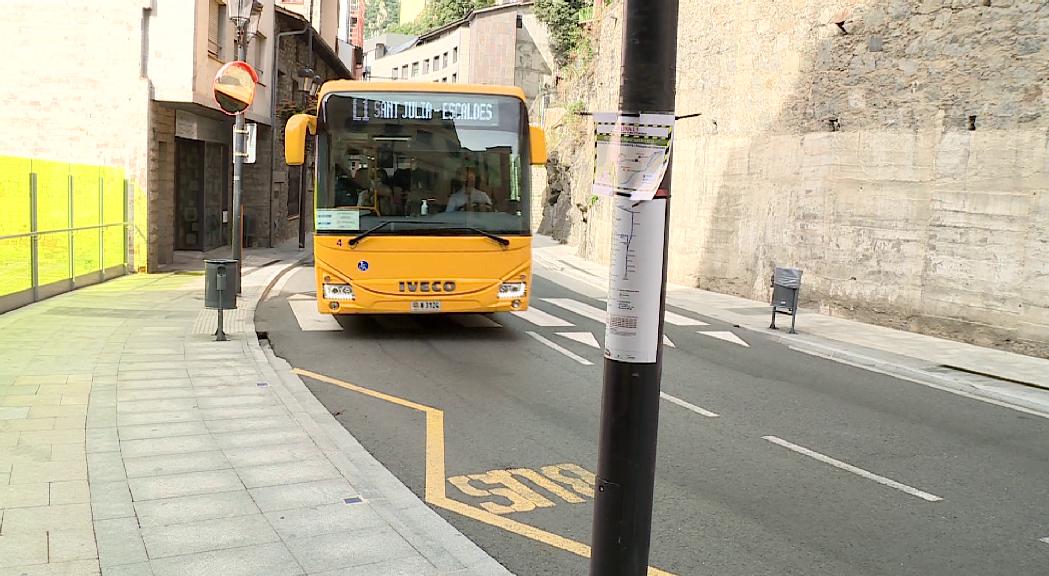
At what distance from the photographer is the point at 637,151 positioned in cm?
343

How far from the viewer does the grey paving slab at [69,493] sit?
5473 mm

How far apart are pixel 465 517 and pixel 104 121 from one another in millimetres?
16860

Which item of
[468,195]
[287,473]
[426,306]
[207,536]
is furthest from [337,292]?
[207,536]

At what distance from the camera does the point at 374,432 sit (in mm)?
7746

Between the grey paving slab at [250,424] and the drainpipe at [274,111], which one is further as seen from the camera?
the drainpipe at [274,111]

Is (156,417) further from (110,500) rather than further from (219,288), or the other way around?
(219,288)

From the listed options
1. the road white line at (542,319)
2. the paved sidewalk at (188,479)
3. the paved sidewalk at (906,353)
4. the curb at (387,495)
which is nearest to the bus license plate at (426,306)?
the paved sidewalk at (188,479)

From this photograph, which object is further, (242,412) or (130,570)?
(242,412)

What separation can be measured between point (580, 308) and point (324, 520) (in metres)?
11.5

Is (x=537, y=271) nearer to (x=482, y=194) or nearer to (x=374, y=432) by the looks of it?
(x=482, y=194)

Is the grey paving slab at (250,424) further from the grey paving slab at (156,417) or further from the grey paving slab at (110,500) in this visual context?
the grey paving slab at (110,500)

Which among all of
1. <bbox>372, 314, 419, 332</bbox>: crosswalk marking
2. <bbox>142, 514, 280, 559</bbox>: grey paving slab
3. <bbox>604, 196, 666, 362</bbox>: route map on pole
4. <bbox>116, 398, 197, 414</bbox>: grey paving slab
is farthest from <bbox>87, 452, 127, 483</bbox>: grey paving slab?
<bbox>372, 314, 419, 332</bbox>: crosswalk marking

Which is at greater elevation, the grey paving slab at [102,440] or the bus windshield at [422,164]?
the bus windshield at [422,164]

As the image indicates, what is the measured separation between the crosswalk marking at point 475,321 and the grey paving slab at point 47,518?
8.61 meters
